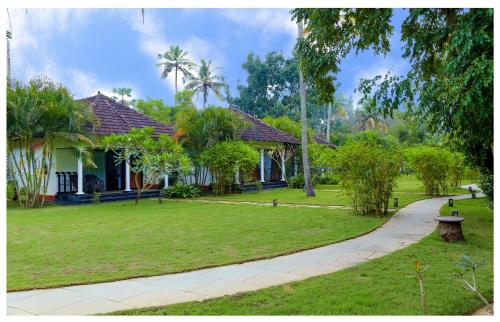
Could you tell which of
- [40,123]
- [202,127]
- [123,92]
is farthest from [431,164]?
[123,92]

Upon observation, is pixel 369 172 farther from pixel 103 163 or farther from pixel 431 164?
pixel 103 163

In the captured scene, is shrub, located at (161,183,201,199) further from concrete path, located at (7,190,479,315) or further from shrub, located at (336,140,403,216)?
concrete path, located at (7,190,479,315)

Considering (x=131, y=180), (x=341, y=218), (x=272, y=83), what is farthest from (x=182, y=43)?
(x=341, y=218)

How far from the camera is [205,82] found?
127 feet

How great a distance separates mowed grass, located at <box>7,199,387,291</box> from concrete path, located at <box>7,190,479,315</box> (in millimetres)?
289

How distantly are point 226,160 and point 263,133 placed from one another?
643 cm

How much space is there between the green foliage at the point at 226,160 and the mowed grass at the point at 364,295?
469 inches

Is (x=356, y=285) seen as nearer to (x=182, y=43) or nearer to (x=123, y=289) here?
(x=123, y=289)

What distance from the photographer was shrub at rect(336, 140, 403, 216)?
1073 cm

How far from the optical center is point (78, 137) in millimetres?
14375

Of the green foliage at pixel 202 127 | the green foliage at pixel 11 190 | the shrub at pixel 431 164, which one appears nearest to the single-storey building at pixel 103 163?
the green foliage at pixel 202 127

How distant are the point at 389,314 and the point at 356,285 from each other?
2.95 feet

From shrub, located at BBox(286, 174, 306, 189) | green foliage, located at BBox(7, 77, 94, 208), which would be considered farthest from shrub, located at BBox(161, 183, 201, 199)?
shrub, located at BBox(286, 174, 306, 189)

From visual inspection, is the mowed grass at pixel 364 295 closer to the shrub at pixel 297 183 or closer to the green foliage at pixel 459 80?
the green foliage at pixel 459 80
